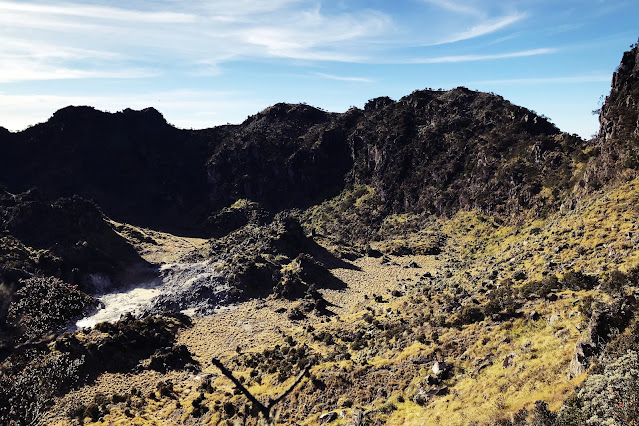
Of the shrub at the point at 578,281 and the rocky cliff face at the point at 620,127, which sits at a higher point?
the rocky cliff face at the point at 620,127

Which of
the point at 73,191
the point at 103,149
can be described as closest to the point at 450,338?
the point at 73,191

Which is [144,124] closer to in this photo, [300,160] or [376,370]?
[300,160]

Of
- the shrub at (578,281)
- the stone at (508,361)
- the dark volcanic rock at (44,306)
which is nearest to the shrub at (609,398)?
the stone at (508,361)

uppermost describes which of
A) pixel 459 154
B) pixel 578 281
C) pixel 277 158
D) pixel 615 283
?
pixel 459 154

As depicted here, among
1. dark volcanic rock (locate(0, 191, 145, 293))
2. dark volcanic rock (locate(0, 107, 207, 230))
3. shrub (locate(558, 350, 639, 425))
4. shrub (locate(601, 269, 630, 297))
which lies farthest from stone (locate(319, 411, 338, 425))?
dark volcanic rock (locate(0, 107, 207, 230))

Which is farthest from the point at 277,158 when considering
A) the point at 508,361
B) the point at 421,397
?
the point at 508,361

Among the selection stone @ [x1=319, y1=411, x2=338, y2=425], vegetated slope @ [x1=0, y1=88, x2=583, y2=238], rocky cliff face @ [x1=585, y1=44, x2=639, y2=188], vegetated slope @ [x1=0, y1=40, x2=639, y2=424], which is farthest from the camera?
vegetated slope @ [x1=0, y1=88, x2=583, y2=238]

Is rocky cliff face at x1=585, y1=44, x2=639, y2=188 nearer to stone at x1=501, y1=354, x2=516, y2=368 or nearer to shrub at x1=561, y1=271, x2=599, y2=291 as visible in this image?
shrub at x1=561, y1=271, x2=599, y2=291

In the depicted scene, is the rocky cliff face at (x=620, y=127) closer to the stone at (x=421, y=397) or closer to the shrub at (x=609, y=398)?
the stone at (x=421, y=397)

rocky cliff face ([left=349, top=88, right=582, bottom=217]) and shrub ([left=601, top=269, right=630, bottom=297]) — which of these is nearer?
shrub ([left=601, top=269, right=630, bottom=297])

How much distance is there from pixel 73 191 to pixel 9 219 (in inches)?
1998

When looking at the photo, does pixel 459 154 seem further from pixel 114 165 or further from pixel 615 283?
pixel 114 165

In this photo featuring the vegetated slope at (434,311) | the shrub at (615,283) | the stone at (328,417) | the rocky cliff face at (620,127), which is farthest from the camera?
the rocky cliff face at (620,127)

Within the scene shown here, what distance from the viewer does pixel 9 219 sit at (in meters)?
96.4
